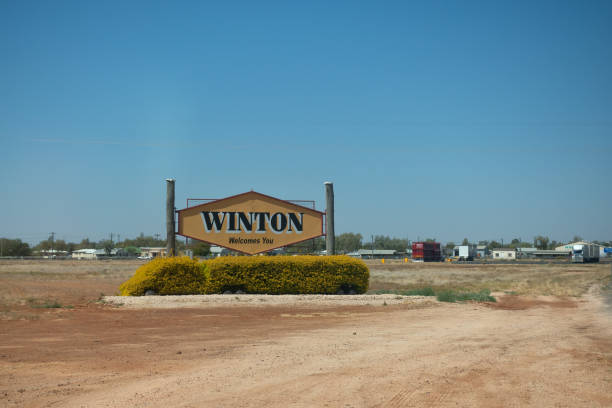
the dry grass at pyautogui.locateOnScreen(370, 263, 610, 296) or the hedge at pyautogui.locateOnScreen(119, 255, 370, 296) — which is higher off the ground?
the hedge at pyautogui.locateOnScreen(119, 255, 370, 296)

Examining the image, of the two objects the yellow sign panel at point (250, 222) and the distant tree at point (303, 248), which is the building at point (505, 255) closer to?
the distant tree at point (303, 248)

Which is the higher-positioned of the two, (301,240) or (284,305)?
(301,240)

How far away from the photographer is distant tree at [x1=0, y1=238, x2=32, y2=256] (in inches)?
4702

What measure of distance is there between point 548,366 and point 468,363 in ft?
3.63

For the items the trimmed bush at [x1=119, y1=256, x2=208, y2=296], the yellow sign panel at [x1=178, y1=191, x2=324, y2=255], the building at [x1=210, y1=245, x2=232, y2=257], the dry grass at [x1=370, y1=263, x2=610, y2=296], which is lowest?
the dry grass at [x1=370, y1=263, x2=610, y2=296]

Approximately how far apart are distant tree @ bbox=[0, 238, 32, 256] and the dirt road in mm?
120960

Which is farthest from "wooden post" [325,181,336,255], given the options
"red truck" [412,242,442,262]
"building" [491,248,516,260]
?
"building" [491,248,516,260]

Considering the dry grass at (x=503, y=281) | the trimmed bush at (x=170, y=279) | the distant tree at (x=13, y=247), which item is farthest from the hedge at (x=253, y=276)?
the distant tree at (x=13, y=247)

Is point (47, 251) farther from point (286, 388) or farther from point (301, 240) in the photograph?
point (286, 388)

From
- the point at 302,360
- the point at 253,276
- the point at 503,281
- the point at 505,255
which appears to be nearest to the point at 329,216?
the point at 253,276

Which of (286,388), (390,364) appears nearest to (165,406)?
(286,388)

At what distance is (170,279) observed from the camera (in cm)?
1816

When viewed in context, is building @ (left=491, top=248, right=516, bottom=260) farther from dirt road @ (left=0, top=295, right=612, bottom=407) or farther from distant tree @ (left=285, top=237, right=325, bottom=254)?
dirt road @ (left=0, top=295, right=612, bottom=407)

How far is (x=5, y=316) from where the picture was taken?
13.3 metres
